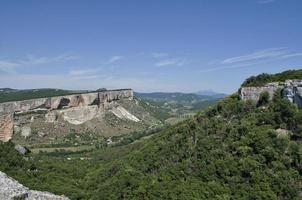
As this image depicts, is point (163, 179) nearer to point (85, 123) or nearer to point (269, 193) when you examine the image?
point (269, 193)

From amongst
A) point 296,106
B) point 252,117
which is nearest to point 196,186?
point 252,117

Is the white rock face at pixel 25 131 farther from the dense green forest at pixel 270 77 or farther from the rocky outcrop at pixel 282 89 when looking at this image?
the rocky outcrop at pixel 282 89

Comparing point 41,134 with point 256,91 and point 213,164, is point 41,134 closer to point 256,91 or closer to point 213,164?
point 256,91

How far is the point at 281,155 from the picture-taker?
1810 inches

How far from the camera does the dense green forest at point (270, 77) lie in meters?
58.7

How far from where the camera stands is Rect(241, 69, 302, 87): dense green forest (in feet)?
193

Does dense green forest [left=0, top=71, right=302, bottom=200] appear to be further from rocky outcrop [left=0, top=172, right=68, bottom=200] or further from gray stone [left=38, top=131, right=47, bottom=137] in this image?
gray stone [left=38, top=131, right=47, bottom=137]

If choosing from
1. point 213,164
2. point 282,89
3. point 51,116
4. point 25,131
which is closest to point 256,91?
point 282,89

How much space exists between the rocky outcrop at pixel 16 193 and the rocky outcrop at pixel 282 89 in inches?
1126

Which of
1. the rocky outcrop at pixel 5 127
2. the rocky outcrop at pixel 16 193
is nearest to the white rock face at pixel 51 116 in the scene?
the rocky outcrop at pixel 5 127

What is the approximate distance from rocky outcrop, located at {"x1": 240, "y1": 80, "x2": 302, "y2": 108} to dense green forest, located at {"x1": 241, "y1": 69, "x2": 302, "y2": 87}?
248 cm

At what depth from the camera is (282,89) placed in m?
54.9

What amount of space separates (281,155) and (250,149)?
12.3 ft

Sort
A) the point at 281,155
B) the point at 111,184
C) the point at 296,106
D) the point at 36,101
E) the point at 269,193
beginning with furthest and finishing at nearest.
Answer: the point at 36,101, the point at 111,184, the point at 296,106, the point at 281,155, the point at 269,193
